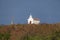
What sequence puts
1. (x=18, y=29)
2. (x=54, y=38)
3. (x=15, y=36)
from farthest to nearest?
(x=18, y=29), (x=15, y=36), (x=54, y=38)

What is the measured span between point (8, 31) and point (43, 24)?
52.7 inches

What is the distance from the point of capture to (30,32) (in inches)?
323

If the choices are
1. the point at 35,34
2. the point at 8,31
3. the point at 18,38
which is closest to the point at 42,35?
the point at 35,34

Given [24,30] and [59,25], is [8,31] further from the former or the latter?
[59,25]

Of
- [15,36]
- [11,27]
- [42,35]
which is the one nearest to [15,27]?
[11,27]

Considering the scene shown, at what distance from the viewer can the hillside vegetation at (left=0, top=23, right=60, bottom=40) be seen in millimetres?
7854

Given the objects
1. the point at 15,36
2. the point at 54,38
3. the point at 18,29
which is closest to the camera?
the point at 54,38

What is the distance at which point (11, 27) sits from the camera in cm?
912

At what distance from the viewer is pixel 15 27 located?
9.08 meters

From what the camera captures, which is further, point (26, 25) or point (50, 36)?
point (26, 25)

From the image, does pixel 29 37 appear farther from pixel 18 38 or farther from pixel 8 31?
pixel 8 31

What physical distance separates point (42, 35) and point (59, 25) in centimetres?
88

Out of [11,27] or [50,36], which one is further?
[11,27]

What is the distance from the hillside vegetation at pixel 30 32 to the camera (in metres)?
7.85
